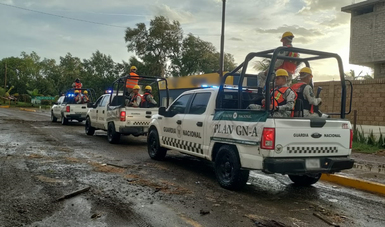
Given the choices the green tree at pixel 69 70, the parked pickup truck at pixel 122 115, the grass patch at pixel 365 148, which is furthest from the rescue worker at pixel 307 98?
the green tree at pixel 69 70

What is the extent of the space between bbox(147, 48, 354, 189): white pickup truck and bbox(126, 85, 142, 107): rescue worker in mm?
4612

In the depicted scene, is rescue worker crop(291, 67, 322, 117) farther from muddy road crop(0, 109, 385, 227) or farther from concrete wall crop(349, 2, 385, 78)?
concrete wall crop(349, 2, 385, 78)

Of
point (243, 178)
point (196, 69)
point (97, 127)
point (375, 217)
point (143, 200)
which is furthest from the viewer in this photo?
point (196, 69)

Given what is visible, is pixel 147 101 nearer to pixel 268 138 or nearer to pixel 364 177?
pixel 364 177

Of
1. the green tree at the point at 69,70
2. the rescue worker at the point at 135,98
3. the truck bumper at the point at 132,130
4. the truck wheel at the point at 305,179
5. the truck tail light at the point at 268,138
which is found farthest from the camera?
the green tree at the point at 69,70

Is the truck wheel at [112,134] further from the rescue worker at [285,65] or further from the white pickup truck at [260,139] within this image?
the rescue worker at [285,65]

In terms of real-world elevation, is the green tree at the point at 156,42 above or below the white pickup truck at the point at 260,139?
above

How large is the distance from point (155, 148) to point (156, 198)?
338 centimetres

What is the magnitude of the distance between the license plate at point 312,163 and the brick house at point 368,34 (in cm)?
1709

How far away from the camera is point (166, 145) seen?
26.1ft

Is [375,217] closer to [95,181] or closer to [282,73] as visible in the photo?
[282,73]

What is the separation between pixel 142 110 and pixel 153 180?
4724 millimetres

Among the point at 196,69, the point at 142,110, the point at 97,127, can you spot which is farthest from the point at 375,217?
the point at 196,69

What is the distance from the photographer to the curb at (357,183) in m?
6.23
